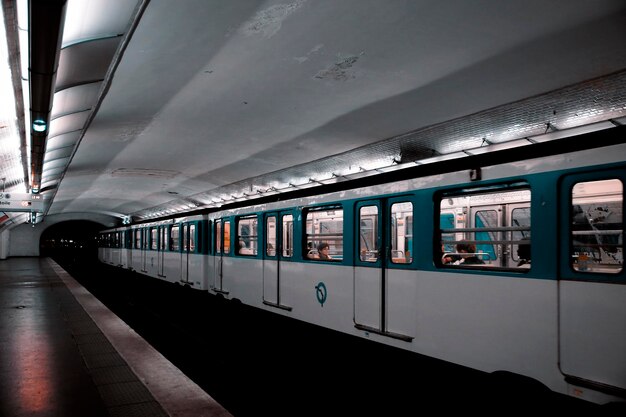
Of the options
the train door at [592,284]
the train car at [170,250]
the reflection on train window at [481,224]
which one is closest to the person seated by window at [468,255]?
the reflection on train window at [481,224]

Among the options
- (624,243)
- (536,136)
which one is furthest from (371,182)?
(536,136)

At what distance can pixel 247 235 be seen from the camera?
10.8m

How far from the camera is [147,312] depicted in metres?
14.1

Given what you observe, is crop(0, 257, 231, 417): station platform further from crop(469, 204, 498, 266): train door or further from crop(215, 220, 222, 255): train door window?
crop(469, 204, 498, 266): train door

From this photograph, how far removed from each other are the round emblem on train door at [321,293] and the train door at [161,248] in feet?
37.9

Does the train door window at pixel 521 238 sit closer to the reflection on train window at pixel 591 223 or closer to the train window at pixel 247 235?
the reflection on train window at pixel 591 223

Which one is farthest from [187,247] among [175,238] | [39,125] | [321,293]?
[39,125]

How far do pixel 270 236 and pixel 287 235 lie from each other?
2.24 feet

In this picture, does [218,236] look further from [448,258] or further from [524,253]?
[524,253]

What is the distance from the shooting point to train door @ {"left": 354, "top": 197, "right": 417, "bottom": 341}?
20.1 ft

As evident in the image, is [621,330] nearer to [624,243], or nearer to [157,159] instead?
[624,243]

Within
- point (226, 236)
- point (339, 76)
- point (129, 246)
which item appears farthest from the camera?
point (129, 246)

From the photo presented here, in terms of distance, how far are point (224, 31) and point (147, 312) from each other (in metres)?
9.93

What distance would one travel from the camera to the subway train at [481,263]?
415 centimetres
